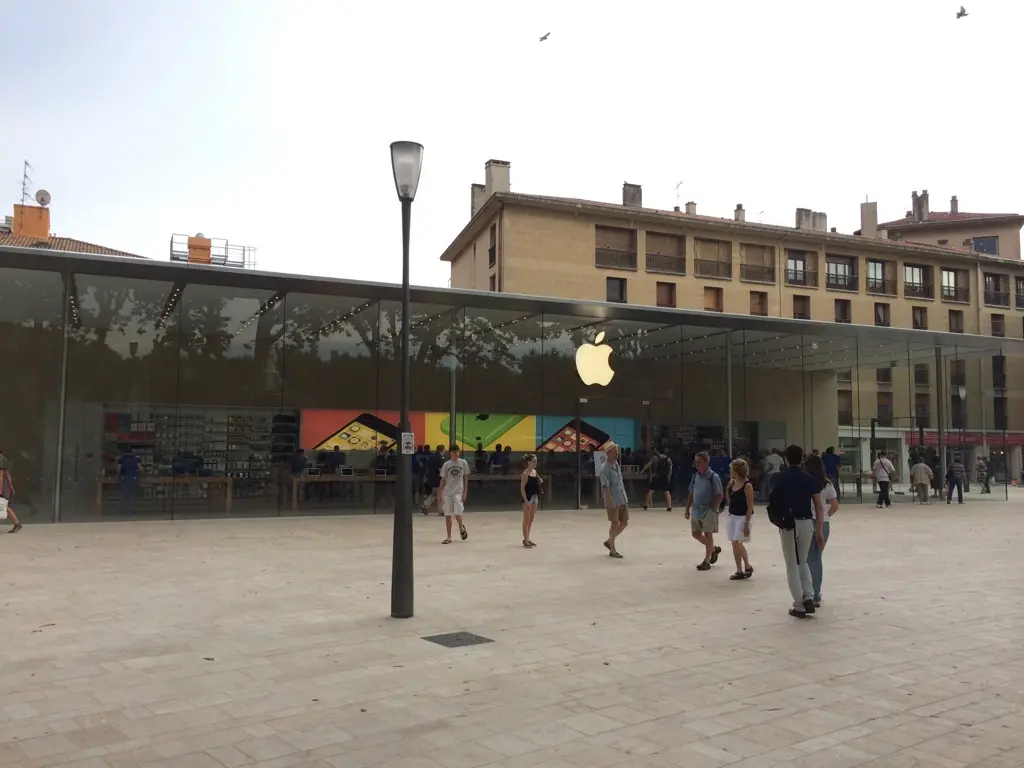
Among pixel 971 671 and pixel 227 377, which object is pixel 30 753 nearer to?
pixel 971 671

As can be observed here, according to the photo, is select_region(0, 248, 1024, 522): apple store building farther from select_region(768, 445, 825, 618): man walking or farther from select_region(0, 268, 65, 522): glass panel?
select_region(768, 445, 825, 618): man walking

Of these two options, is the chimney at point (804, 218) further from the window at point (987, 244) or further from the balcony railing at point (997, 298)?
the window at point (987, 244)

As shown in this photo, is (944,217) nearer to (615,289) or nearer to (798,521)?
(615,289)

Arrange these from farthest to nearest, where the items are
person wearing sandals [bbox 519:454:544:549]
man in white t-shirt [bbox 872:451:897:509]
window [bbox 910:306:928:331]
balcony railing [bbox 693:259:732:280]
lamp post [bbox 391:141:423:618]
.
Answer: window [bbox 910:306:928:331]
balcony railing [bbox 693:259:732:280]
man in white t-shirt [bbox 872:451:897:509]
person wearing sandals [bbox 519:454:544:549]
lamp post [bbox 391:141:423:618]

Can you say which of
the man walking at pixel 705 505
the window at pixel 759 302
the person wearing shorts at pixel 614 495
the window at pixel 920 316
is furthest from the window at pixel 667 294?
the man walking at pixel 705 505

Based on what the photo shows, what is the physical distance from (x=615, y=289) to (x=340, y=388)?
27.2 metres

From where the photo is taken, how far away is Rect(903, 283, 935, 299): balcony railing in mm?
52994

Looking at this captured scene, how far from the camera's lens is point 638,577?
10.5 metres

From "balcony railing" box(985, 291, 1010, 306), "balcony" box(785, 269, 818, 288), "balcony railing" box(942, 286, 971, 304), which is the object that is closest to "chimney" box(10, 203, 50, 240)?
"balcony" box(785, 269, 818, 288)

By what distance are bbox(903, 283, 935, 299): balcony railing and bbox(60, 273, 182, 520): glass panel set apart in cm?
4730

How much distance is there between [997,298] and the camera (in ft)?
183

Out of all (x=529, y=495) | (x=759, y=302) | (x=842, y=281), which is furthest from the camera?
(x=842, y=281)

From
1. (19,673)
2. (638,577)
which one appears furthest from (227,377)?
(19,673)

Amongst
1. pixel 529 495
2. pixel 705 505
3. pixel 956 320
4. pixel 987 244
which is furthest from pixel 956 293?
pixel 705 505
